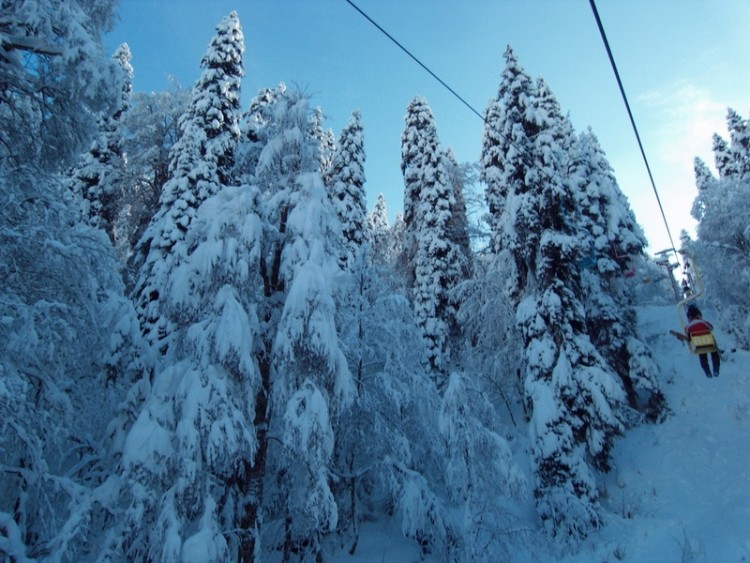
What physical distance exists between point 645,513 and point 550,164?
10.5 metres

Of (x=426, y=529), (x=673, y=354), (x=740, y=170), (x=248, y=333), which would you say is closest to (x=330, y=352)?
(x=248, y=333)

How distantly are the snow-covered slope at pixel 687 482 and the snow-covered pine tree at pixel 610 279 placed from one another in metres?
1.68

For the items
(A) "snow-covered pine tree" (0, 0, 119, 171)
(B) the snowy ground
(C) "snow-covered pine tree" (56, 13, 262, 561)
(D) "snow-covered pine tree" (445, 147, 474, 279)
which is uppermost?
(D) "snow-covered pine tree" (445, 147, 474, 279)

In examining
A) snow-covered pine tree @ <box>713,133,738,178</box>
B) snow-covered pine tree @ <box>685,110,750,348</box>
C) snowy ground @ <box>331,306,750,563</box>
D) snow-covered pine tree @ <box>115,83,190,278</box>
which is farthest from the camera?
snow-covered pine tree @ <box>713,133,738,178</box>

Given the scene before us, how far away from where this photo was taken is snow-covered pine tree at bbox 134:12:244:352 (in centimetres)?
1460

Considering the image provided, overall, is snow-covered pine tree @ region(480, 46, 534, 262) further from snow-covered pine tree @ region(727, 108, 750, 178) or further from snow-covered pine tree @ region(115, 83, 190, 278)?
snow-covered pine tree @ region(727, 108, 750, 178)

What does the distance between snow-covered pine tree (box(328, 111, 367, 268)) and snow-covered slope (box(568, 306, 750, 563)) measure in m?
14.4

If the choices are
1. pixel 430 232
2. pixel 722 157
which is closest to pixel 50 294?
pixel 430 232

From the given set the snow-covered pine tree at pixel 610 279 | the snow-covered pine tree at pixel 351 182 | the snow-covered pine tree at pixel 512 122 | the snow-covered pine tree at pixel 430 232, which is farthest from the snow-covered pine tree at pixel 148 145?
the snow-covered pine tree at pixel 610 279

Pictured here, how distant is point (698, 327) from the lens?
1262 centimetres

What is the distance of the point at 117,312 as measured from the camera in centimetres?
793

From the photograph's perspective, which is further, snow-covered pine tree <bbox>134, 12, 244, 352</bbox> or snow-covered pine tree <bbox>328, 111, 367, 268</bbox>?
snow-covered pine tree <bbox>328, 111, 367, 268</bbox>

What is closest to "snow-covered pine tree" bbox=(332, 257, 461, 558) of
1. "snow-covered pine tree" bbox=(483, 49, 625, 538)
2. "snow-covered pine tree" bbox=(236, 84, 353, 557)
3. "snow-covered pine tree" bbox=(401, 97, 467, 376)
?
"snow-covered pine tree" bbox=(236, 84, 353, 557)

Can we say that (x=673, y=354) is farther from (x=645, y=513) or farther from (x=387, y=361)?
(x=387, y=361)
